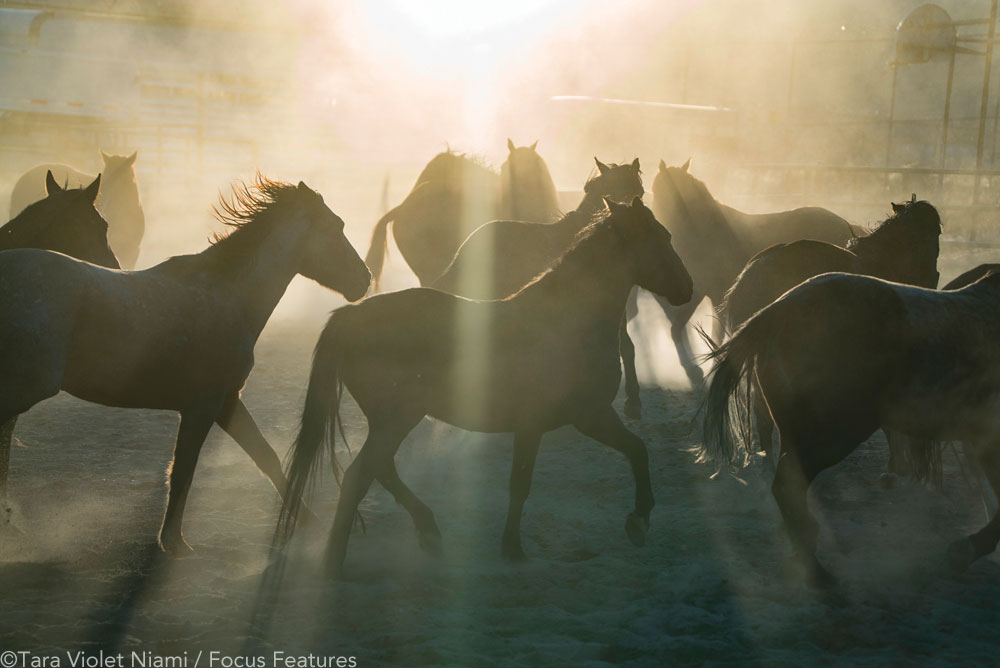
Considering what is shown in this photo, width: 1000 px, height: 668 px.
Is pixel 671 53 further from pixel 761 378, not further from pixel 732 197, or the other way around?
pixel 761 378

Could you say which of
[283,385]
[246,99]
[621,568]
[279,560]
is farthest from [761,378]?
[246,99]

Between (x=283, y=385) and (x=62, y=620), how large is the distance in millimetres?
4665

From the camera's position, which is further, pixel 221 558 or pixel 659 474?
pixel 659 474

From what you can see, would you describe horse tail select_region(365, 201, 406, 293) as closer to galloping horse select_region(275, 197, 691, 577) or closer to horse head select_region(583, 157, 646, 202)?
horse head select_region(583, 157, 646, 202)

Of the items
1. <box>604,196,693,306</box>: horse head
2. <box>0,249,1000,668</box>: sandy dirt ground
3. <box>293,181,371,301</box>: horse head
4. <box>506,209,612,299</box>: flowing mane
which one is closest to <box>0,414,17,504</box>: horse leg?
<box>0,249,1000,668</box>: sandy dirt ground

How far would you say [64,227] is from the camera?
527 cm

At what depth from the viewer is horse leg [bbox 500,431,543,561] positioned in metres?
4.55

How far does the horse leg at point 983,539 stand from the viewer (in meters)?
4.41

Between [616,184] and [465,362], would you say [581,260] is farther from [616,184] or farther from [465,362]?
[616,184]

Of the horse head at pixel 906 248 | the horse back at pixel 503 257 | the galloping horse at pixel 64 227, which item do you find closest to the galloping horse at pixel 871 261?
the horse head at pixel 906 248

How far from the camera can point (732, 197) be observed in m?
21.3

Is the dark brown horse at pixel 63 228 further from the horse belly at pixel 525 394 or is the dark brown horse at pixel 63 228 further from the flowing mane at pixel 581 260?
the flowing mane at pixel 581 260

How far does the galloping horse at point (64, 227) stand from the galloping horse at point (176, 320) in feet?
2.71

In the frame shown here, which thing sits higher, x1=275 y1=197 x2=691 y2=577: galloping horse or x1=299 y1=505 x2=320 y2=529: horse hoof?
x1=275 y1=197 x2=691 y2=577: galloping horse
